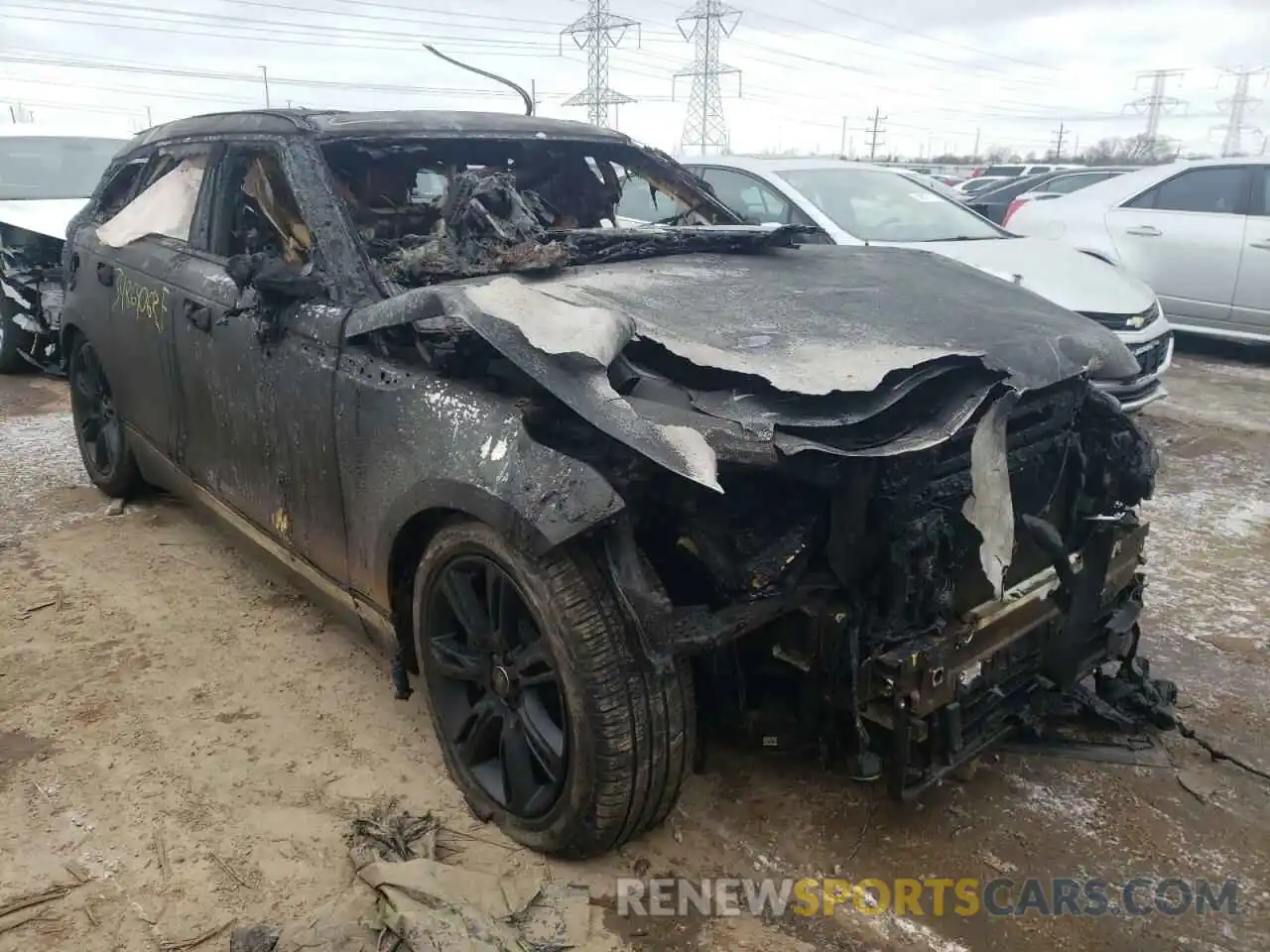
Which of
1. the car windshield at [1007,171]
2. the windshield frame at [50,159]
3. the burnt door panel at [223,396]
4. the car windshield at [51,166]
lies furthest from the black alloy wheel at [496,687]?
the car windshield at [1007,171]

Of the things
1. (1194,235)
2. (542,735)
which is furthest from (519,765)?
(1194,235)

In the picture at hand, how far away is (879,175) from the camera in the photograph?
23.4 ft

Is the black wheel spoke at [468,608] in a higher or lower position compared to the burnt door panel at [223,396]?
lower

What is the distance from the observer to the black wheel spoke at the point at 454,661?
2.51 metres

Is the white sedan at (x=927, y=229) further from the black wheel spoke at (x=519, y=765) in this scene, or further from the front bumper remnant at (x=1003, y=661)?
the black wheel spoke at (x=519, y=765)

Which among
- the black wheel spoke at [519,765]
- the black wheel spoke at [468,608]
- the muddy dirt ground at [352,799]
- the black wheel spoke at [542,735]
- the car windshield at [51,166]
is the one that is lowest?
the muddy dirt ground at [352,799]

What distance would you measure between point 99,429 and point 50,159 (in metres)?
4.62

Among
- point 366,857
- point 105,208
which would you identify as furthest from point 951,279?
point 105,208

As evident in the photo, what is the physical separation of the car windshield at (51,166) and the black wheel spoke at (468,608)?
6955mm

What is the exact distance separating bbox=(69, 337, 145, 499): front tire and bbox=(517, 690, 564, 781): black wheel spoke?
Result: 302 cm

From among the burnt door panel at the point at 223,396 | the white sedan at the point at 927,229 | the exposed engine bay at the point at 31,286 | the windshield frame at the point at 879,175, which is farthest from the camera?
the exposed engine bay at the point at 31,286

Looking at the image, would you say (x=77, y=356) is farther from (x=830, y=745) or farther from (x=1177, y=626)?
(x=1177, y=626)

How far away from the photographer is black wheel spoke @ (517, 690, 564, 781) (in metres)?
2.34

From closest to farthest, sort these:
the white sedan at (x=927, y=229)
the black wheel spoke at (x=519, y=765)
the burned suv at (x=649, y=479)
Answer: the burned suv at (x=649, y=479) < the black wheel spoke at (x=519, y=765) < the white sedan at (x=927, y=229)
